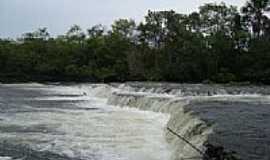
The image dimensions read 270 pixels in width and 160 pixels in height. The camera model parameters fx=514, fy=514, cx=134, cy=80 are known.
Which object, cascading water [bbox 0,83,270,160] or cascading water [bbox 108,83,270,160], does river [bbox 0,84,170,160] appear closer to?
cascading water [bbox 0,83,270,160]

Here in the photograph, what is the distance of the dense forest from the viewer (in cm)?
5241

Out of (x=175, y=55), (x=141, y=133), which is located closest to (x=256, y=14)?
(x=175, y=55)

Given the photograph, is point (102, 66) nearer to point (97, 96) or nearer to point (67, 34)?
point (67, 34)

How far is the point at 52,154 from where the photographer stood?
12.4 meters

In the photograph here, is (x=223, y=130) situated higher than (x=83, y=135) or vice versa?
(x=223, y=130)

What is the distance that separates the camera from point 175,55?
179 ft

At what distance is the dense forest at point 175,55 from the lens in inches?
2063

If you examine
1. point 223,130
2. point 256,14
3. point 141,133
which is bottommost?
point 141,133

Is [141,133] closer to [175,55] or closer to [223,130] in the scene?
[223,130]

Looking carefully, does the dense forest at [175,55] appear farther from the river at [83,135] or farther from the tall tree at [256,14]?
the river at [83,135]

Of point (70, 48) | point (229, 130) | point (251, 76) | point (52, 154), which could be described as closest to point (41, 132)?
point (52, 154)

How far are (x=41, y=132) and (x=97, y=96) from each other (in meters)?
21.3

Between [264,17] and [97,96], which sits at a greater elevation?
[264,17]

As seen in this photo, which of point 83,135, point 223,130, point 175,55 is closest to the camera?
point 223,130
